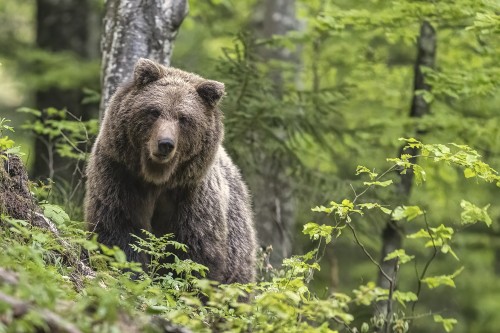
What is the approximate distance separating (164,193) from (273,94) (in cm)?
372

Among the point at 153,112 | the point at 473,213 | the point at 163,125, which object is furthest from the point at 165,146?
the point at 473,213

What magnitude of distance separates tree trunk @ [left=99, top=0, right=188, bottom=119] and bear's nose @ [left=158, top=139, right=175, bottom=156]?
1928 millimetres

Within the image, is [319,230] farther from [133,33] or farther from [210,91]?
[133,33]

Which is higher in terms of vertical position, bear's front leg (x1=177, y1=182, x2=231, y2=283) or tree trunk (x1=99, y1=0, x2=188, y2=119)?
tree trunk (x1=99, y1=0, x2=188, y2=119)

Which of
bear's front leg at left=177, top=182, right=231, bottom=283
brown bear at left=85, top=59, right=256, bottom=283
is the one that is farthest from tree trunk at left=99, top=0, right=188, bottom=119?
bear's front leg at left=177, top=182, right=231, bottom=283

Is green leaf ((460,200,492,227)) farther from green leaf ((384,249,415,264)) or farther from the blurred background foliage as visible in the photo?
the blurred background foliage

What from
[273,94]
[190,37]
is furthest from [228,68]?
[190,37]

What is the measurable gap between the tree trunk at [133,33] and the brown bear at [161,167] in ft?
3.59

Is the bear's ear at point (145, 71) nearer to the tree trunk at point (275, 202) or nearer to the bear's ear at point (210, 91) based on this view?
the bear's ear at point (210, 91)

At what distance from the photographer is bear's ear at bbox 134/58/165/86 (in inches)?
289

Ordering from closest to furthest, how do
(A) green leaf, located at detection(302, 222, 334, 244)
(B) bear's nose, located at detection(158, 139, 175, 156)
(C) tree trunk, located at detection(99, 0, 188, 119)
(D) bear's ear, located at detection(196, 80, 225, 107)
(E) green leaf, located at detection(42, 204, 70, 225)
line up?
(A) green leaf, located at detection(302, 222, 334, 244) < (E) green leaf, located at detection(42, 204, 70, 225) < (B) bear's nose, located at detection(158, 139, 175, 156) < (D) bear's ear, located at detection(196, 80, 225, 107) < (C) tree trunk, located at detection(99, 0, 188, 119)

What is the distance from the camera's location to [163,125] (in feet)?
23.2

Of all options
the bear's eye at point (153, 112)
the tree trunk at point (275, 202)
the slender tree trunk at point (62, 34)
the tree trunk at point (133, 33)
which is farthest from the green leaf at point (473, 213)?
the slender tree trunk at point (62, 34)

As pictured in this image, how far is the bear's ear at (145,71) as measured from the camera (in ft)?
24.1
